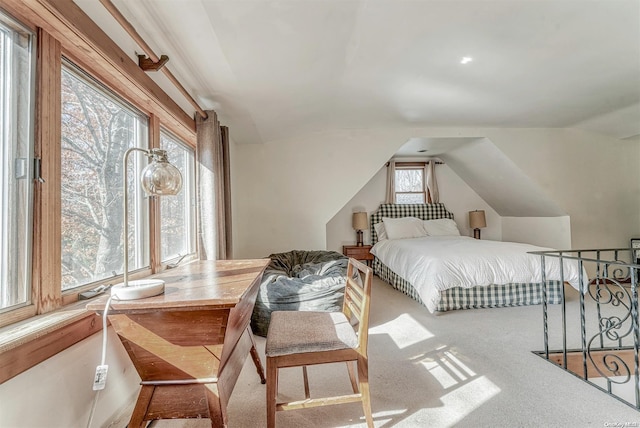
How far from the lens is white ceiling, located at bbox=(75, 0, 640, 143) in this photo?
1.73 metres

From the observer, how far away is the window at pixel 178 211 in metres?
2.43

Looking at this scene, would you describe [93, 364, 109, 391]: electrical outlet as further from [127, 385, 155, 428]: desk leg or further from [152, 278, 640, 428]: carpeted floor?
[152, 278, 640, 428]: carpeted floor

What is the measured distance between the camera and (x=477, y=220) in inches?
212

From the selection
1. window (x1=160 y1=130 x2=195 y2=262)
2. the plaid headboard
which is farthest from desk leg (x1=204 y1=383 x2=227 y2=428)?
the plaid headboard

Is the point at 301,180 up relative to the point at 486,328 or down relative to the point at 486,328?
up

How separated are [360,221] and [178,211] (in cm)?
302

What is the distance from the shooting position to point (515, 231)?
17.5 ft

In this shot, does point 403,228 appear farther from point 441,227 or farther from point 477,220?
point 477,220

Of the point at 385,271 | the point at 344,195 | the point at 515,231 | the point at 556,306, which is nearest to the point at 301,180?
the point at 344,195

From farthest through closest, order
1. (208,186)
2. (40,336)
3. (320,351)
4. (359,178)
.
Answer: (359,178) < (208,186) < (320,351) < (40,336)

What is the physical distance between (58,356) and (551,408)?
234cm

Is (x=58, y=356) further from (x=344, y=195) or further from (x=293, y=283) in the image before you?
(x=344, y=195)

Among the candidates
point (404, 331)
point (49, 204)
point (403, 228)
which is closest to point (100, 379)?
→ point (49, 204)

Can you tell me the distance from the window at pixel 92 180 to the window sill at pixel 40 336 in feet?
0.83
